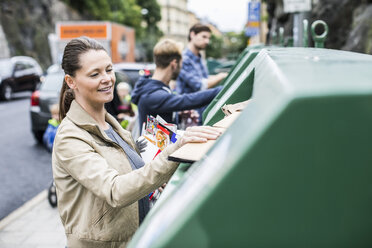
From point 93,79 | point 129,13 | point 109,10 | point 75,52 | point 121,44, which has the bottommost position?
point 93,79

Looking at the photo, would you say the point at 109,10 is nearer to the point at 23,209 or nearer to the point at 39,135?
the point at 39,135

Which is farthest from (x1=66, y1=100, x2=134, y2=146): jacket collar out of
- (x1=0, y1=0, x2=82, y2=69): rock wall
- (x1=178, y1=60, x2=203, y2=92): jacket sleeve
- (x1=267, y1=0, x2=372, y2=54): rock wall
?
(x1=0, y1=0, x2=82, y2=69): rock wall

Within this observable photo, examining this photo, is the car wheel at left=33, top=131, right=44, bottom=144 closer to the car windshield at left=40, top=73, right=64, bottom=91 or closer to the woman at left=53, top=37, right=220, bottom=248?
the car windshield at left=40, top=73, right=64, bottom=91

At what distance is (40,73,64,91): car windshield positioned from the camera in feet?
28.9

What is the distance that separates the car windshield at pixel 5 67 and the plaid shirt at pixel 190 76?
50.2ft

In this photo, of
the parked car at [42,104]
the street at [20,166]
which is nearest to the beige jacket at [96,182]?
the street at [20,166]

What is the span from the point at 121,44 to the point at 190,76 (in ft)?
60.8

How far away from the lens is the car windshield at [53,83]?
8797mm

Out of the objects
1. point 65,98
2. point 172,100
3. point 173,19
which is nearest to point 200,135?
point 65,98

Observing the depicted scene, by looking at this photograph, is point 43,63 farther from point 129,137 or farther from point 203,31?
point 129,137

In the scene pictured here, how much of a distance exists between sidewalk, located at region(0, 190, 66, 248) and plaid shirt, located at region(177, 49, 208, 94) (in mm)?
1915

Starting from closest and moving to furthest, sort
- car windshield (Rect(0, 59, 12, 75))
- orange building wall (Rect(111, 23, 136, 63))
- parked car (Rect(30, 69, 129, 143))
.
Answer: parked car (Rect(30, 69, 129, 143)) < car windshield (Rect(0, 59, 12, 75)) < orange building wall (Rect(111, 23, 136, 63))

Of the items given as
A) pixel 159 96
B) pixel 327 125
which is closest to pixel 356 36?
pixel 159 96

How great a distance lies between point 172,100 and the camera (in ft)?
9.87
